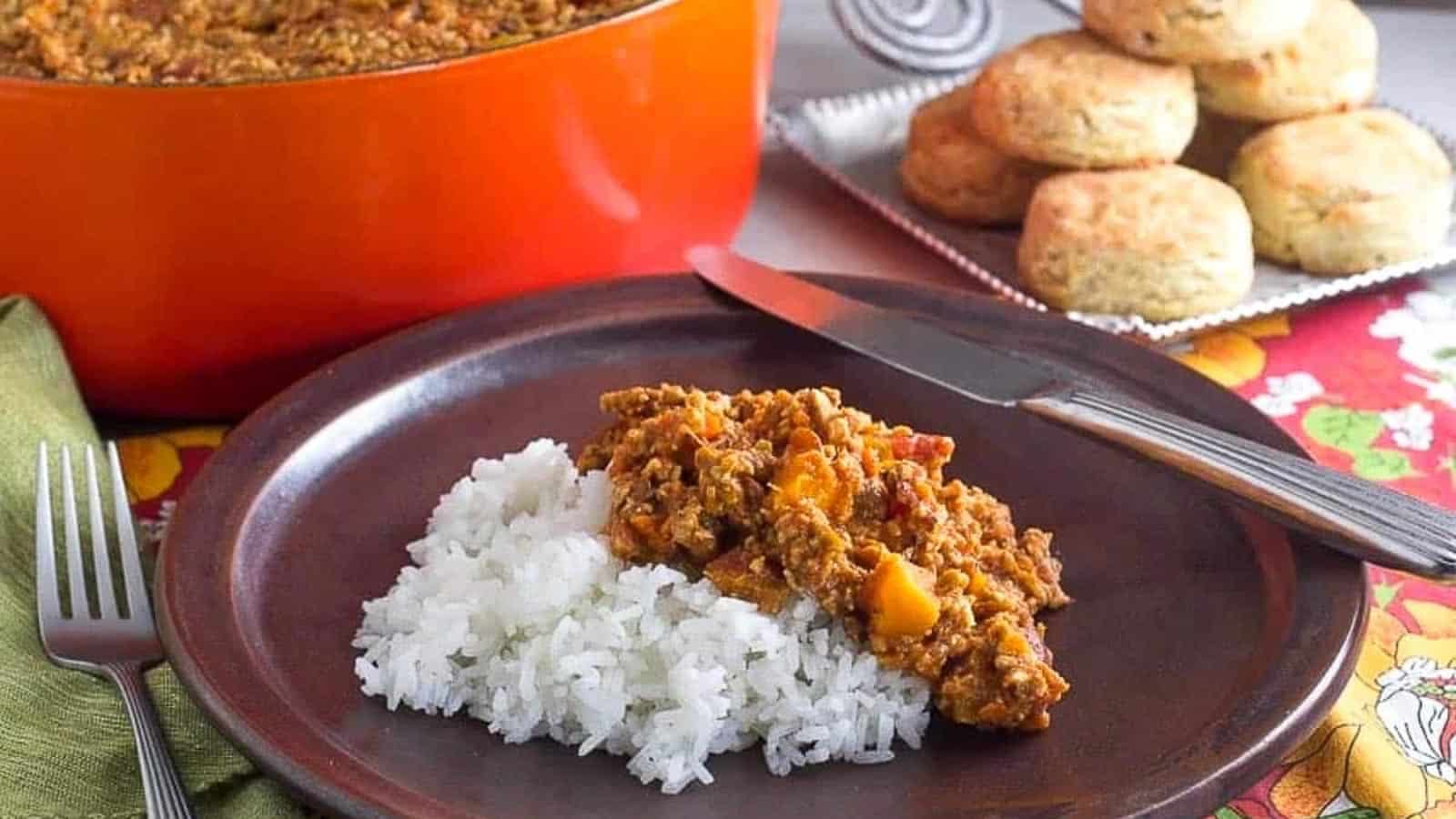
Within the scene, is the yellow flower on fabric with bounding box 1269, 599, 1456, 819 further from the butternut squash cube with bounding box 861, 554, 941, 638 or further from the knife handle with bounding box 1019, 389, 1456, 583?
the butternut squash cube with bounding box 861, 554, 941, 638

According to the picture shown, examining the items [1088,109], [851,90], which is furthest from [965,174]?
[851,90]

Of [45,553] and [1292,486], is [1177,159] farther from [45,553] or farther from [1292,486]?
[45,553]

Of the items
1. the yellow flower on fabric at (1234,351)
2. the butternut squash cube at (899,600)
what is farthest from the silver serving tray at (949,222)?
the butternut squash cube at (899,600)

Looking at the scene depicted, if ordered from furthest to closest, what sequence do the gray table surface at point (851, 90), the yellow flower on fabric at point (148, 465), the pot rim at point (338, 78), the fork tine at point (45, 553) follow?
the gray table surface at point (851, 90)
the yellow flower on fabric at point (148, 465)
the pot rim at point (338, 78)
the fork tine at point (45, 553)

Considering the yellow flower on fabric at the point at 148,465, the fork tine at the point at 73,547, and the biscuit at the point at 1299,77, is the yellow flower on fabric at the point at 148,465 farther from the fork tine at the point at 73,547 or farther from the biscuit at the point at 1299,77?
the biscuit at the point at 1299,77

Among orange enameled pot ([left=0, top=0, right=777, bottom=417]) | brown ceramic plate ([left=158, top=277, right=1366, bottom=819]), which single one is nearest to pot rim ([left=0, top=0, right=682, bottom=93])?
orange enameled pot ([left=0, top=0, right=777, bottom=417])

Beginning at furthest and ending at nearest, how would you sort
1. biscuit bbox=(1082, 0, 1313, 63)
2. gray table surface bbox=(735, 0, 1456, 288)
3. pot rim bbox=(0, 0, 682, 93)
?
gray table surface bbox=(735, 0, 1456, 288) → biscuit bbox=(1082, 0, 1313, 63) → pot rim bbox=(0, 0, 682, 93)
